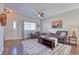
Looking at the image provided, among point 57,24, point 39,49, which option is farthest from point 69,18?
point 39,49

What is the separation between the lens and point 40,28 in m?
2.14

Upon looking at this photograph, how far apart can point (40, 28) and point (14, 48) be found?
629 mm

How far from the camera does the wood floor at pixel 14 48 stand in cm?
205

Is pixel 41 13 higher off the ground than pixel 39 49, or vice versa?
pixel 41 13

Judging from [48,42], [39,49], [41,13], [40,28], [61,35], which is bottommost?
[39,49]

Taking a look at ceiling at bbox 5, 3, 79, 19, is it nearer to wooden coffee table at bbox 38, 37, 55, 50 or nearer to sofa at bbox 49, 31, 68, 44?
sofa at bbox 49, 31, 68, 44

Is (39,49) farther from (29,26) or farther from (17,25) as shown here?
(17,25)

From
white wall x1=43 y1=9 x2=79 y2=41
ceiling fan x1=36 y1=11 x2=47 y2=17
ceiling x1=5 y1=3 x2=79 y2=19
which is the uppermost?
ceiling x1=5 y1=3 x2=79 y2=19

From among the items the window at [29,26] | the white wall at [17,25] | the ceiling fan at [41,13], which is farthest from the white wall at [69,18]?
the white wall at [17,25]

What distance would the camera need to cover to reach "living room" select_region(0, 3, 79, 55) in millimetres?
2061

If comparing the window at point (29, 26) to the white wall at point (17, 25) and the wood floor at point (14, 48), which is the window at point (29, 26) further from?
the wood floor at point (14, 48)

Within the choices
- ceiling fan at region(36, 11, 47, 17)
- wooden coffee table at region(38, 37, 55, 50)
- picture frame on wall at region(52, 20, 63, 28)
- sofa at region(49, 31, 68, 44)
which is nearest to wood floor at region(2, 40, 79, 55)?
sofa at region(49, 31, 68, 44)

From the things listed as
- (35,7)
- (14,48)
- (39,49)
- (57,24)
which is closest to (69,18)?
(57,24)

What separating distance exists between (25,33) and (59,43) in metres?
0.69
